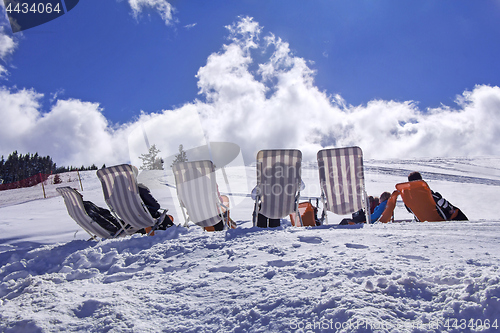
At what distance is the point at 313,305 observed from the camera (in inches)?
61.9

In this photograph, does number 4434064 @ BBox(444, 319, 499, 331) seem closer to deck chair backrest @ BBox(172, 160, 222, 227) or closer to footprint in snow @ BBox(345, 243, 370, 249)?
footprint in snow @ BBox(345, 243, 370, 249)

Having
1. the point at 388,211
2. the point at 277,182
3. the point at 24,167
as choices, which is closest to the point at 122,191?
the point at 277,182

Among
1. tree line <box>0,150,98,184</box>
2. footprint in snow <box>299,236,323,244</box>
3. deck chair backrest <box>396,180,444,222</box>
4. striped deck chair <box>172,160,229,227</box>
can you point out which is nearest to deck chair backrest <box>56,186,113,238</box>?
striped deck chair <box>172,160,229,227</box>

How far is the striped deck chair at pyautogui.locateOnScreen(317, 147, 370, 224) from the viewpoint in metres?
4.69

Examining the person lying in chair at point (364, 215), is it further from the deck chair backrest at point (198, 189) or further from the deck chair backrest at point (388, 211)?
the deck chair backrest at point (198, 189)

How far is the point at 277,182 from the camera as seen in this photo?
4.55 metres

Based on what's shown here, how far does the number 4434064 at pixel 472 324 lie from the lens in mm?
1340

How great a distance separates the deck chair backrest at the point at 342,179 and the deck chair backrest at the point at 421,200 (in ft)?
2.23

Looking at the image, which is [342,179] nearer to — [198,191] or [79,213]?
[198,191]

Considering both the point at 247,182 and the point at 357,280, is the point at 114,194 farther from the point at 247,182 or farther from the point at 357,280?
the point at 247,182

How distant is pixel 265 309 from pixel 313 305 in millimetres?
261

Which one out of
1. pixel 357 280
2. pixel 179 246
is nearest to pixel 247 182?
pixel 179 246

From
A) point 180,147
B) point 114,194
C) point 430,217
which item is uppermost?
point 180,147

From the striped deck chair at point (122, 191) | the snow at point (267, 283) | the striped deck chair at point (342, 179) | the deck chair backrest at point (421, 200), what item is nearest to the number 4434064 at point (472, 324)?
the snow at point (267, 283)
